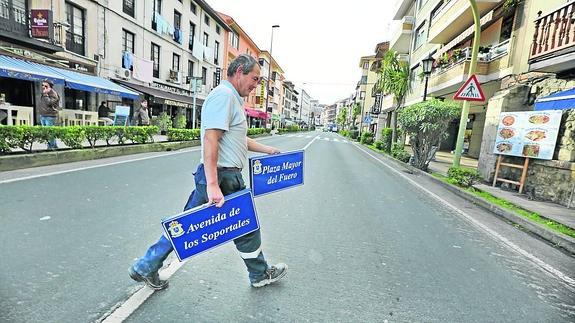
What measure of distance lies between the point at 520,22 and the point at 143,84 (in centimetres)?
2012

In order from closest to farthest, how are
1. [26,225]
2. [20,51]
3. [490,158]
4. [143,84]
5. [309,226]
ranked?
[26,225]
[309,226]
[490,158]
[20,51]
[143,84]

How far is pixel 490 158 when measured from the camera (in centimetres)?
928

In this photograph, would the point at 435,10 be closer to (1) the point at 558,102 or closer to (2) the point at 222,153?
(1) the point at 558,102

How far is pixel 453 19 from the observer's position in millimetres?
14961

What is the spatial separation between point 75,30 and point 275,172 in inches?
690

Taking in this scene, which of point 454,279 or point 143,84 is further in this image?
point 143,84

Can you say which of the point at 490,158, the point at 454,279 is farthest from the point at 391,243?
the point at 490,158

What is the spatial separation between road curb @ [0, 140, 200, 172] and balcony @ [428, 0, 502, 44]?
47.8ft

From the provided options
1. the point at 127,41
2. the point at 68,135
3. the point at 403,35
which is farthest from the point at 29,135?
the point at 403,35

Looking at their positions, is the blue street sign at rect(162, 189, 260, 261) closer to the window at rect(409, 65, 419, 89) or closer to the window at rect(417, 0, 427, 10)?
the window at rect(409, 65, 419, 89)

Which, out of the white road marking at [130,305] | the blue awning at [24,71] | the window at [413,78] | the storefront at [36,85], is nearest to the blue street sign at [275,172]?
the white road marking at [130,305]

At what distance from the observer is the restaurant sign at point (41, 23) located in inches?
493

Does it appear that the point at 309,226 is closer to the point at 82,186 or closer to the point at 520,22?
the point at 82,186

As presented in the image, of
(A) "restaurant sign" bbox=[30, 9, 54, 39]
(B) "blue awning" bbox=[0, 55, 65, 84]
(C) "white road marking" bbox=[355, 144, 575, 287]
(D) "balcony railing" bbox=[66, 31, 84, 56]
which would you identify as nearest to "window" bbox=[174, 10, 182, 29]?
(D) "balcony railing" bbox=[66, 31, 84, 56]
